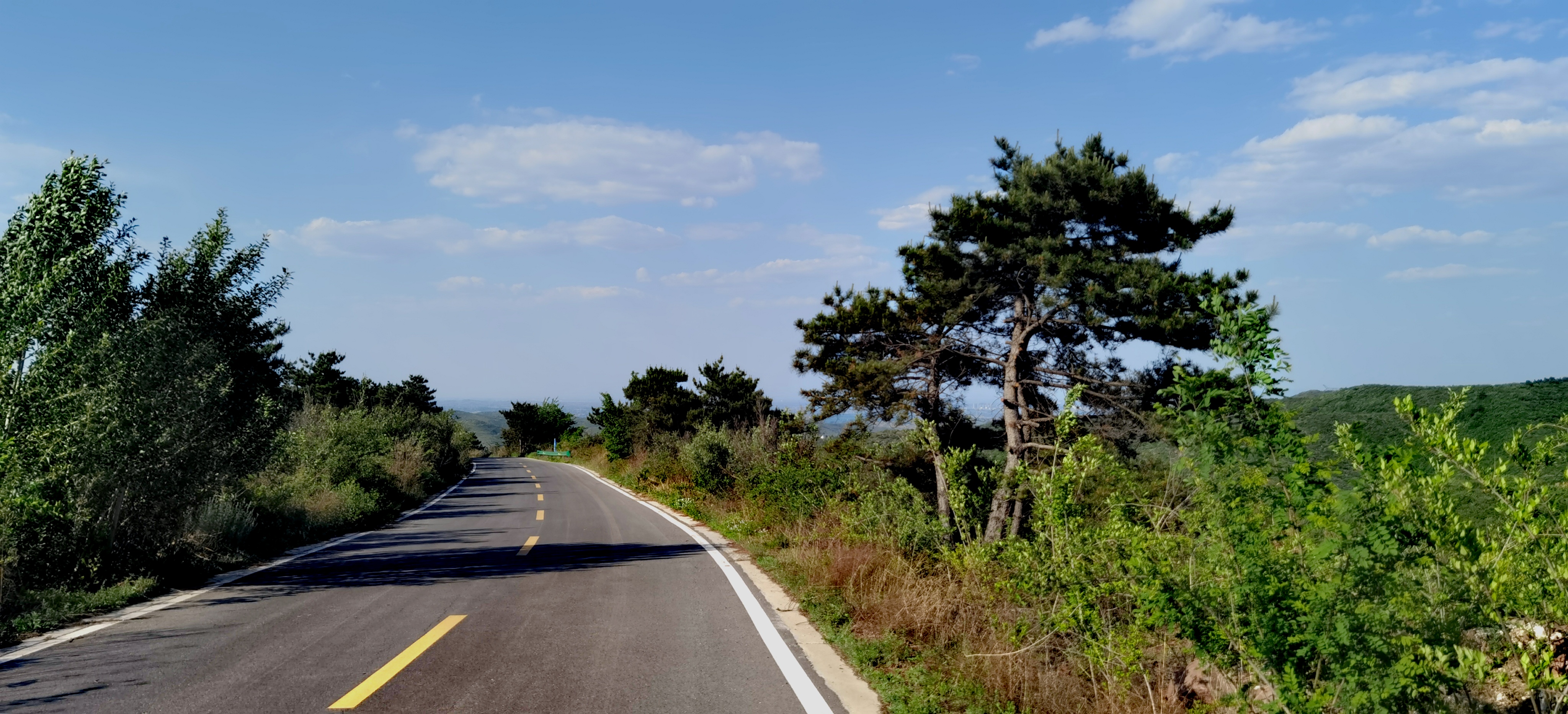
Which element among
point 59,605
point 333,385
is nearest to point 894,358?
point 59,605

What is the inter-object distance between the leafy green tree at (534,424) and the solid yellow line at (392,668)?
73.6 metres

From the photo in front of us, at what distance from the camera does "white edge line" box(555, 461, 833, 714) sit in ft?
17.2

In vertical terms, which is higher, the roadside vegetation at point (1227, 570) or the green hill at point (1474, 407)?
the green hill at point (1474, 407)

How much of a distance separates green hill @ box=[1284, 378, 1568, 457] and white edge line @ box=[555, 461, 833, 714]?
9.98 meters

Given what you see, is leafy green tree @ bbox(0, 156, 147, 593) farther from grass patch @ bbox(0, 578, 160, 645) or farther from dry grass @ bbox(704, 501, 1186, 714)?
dry grass @ bbox(704, 501, 1186, 714)

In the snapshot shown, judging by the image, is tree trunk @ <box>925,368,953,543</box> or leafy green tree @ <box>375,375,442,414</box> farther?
leafy green tree @ <box>375,375,442,414</box>

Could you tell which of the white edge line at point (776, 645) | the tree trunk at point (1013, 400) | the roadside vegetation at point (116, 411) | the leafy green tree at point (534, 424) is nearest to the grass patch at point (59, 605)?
the roadside vegetation at point (116, 411)

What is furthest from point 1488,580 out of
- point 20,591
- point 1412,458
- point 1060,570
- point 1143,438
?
point 1143,438

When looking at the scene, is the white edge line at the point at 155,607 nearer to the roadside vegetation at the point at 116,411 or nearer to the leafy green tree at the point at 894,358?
the roadside vegetation at the point at 116,411

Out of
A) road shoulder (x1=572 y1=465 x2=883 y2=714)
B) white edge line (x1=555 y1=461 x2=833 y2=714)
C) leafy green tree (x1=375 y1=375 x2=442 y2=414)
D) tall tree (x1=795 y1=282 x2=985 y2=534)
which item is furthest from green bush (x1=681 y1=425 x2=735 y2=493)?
leafy green tree (x1=375 y1=375 x2=442 y2=414)

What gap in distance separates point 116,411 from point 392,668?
5.69 metres

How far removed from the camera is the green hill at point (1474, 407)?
56.6 ft

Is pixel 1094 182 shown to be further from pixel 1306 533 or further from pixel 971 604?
pixel 1306 533

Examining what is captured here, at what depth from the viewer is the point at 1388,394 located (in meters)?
24.5
